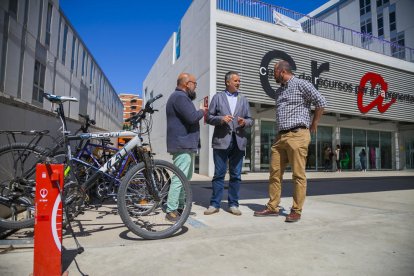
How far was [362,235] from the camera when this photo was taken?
112 inches

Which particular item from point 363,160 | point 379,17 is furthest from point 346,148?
point 379,17

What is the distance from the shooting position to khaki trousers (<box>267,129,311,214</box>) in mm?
3449

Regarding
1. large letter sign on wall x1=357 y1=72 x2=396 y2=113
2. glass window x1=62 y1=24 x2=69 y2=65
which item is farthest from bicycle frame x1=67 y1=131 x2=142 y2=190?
large letter sign on wall x1=357 y1=72 x2=396 y2=113

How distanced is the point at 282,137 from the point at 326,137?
1683 cm

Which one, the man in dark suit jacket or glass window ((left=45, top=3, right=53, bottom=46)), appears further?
glass window ((left=45, top=3, right=53, bottom=46))

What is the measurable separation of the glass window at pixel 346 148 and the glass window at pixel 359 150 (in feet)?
1.50

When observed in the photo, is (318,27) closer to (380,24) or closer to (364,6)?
(380,24)

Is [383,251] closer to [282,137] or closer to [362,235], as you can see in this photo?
[362,235]

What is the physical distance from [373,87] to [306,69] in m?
5.89

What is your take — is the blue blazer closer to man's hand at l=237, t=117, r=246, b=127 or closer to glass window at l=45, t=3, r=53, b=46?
man's hand at l=237, t=117, r=246, b=127

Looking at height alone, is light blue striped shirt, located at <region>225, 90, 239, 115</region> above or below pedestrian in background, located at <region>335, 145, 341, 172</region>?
above

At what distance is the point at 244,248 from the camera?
2.38 m

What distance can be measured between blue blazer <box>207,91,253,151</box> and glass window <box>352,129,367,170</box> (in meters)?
19.0

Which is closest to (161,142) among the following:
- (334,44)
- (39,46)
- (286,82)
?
(334,44)
